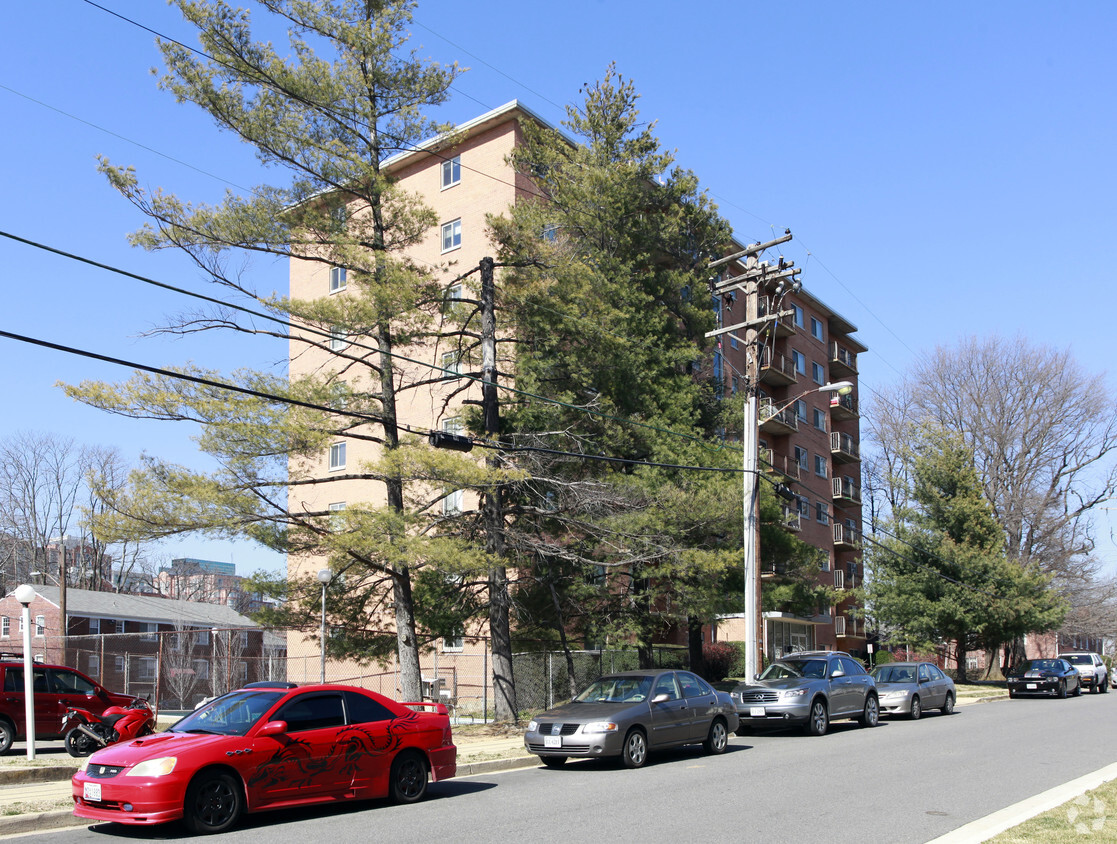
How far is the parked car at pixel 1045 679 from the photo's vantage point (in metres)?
34.8

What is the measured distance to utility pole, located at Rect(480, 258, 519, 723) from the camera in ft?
70.2

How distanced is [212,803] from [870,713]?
52.6 ft

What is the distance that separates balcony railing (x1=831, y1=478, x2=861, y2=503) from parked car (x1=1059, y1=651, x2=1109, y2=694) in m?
17.4

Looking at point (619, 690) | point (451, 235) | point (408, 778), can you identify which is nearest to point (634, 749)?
point (619, 690)

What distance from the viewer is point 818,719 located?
63.7 ft

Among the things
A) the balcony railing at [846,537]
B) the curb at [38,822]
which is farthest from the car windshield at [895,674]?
the balcony railing at [846,537]

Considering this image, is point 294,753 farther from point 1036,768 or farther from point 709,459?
point 709,459

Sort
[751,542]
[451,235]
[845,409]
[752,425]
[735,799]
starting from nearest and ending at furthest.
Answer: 1. [735,799]
2. [751,542]
3. [752,425]
4. [451,235]
5. [845,409]

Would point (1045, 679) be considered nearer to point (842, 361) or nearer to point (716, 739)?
point (716, 739)

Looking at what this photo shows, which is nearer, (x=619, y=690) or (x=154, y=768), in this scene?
(x=154, y=768)

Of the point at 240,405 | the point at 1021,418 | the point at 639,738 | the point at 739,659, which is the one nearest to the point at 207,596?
the point at 739,659

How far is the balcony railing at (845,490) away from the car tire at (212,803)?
170 feet

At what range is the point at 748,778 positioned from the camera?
12.8m

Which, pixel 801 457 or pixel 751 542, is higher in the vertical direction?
pixel 801 457
